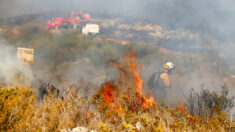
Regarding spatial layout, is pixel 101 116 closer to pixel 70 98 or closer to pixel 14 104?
pixel 70 98

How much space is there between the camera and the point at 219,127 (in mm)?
12805

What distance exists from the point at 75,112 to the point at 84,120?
887 mm

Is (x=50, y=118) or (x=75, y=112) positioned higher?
(x=50, y=118)

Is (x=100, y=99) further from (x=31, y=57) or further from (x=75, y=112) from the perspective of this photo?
(x=31, y=57)

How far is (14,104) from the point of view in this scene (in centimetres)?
830

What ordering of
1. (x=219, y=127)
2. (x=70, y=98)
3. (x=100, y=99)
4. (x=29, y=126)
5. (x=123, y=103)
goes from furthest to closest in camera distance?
1. (x=123, y=103)
2. (x=100, y=99)
3. (x=70, y=98)
4. (x=219, y=127)
5. (x=29, y=126)

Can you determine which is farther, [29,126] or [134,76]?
[134,76]

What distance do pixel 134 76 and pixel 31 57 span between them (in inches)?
1642

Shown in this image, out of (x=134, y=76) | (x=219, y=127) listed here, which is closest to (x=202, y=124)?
(x=219, y=127)

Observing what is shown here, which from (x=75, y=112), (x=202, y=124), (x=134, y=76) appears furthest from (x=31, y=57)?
(x=202, y=124)

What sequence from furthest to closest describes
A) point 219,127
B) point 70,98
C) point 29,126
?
point 70,98 < point 219,127 < point 29,126

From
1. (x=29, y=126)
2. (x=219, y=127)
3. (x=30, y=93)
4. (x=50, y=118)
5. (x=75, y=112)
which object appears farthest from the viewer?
(x=75, y=112)

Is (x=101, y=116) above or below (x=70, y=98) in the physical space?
below

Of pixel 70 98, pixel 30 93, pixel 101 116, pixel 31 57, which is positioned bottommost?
pixel 101 116
